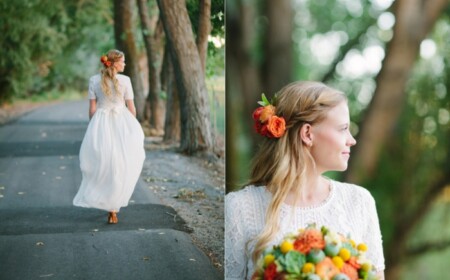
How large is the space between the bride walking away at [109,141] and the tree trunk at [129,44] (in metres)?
0.05

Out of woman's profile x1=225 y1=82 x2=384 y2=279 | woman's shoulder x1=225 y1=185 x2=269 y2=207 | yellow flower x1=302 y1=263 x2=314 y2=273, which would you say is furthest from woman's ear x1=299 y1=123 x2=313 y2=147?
yellow flower x1=302 y1=263 x2=314 y2=273

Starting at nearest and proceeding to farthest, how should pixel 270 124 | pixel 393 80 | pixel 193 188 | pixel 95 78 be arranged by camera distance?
pixel 270 124, pixel 95 78, pixel 393 80, pixel 193 188

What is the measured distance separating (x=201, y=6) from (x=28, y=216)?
1305 mm

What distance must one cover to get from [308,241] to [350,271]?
15 cm

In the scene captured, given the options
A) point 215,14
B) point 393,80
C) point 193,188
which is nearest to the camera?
point 393,80

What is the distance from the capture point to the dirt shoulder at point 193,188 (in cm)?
345

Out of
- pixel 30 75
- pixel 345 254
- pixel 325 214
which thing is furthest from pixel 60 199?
pixel 345 254

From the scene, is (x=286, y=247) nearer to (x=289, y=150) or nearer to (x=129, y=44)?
(x=289, y=150)

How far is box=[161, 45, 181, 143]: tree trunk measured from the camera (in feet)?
11.8

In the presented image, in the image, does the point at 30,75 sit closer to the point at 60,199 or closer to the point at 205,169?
the point at 60,199

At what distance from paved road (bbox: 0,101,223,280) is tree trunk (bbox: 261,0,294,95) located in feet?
2.70

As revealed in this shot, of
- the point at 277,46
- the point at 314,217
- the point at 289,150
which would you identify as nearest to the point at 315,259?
the point at 314,217

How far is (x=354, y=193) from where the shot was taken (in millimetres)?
2338

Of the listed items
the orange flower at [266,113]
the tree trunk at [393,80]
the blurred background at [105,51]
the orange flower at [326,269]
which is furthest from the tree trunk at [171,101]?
the orange flower at [326,269]
